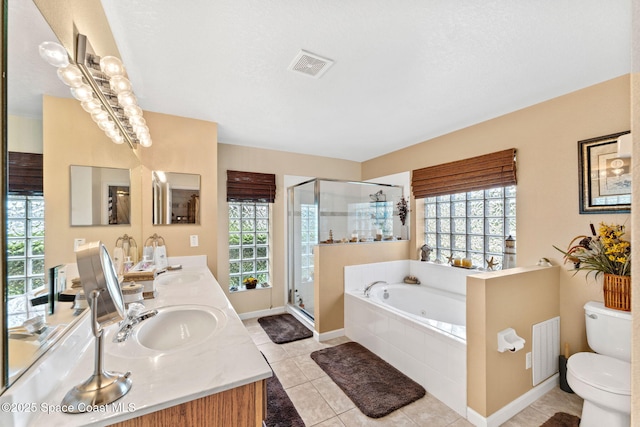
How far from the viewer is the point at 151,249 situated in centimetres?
237

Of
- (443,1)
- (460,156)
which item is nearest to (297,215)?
(460,156)

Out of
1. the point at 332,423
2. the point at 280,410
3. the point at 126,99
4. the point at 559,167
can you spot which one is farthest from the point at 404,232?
the point at 126,99

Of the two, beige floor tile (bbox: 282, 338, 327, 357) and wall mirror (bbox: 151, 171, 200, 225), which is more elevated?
wall mirror (bbox: 151, 171, 200, 225)

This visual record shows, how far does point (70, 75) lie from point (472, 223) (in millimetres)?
3606

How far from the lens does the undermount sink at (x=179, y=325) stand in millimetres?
1271

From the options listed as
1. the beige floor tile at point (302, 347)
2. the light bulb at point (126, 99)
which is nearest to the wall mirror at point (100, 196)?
the light bulb at point (126, 99)

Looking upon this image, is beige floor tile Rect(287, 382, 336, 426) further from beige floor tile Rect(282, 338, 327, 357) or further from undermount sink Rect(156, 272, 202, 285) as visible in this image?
undermount sink Rect(156, 272, 202, 285)

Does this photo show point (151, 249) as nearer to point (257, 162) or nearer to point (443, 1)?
point (257, 162)

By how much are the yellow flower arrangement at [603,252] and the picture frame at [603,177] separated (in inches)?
6.4

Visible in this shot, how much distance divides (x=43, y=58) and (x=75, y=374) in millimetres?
1026

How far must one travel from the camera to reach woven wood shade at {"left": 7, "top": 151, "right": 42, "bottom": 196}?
64 centimetres

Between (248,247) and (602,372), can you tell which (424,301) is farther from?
(248,247)

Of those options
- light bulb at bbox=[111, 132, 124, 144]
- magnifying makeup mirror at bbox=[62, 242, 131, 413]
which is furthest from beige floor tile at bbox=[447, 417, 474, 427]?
light bulb at bbox=[111, 132, 124, 144]

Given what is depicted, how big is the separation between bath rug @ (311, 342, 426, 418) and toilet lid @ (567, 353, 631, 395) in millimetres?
1036
